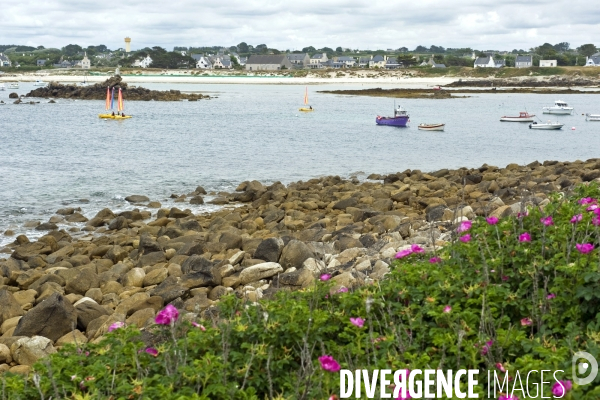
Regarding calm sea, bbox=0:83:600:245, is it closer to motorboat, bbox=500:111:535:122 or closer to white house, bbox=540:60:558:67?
motorboat, bbox=500:111:535:122

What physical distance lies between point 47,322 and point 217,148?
25.4 metres

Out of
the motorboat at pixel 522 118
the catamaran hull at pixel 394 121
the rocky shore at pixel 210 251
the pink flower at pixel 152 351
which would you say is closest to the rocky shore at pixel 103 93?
the catamaran hull at pixel 394 121

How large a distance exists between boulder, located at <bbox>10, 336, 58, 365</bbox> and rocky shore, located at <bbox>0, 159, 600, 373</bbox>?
0.04 ft

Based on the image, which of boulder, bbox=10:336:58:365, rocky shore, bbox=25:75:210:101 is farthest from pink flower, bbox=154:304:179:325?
rocky shore, bbox=25:75:210:101

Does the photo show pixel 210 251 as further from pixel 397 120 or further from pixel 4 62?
pixel 4 62

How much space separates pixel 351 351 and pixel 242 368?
0.68 meters

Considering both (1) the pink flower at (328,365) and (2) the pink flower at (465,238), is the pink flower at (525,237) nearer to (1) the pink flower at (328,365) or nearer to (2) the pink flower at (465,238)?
(2) the pink flower at (465,238)

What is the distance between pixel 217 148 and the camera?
107 ft

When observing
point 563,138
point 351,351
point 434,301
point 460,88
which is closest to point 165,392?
point 351,351

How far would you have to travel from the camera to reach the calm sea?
21281 millimetres

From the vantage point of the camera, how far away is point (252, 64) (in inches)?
6171

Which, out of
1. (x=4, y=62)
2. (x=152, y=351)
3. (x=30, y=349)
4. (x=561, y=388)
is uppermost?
(x=4, y=62)

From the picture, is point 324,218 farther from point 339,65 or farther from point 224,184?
point 339,65

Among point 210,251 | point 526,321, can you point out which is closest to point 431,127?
point 210,251
